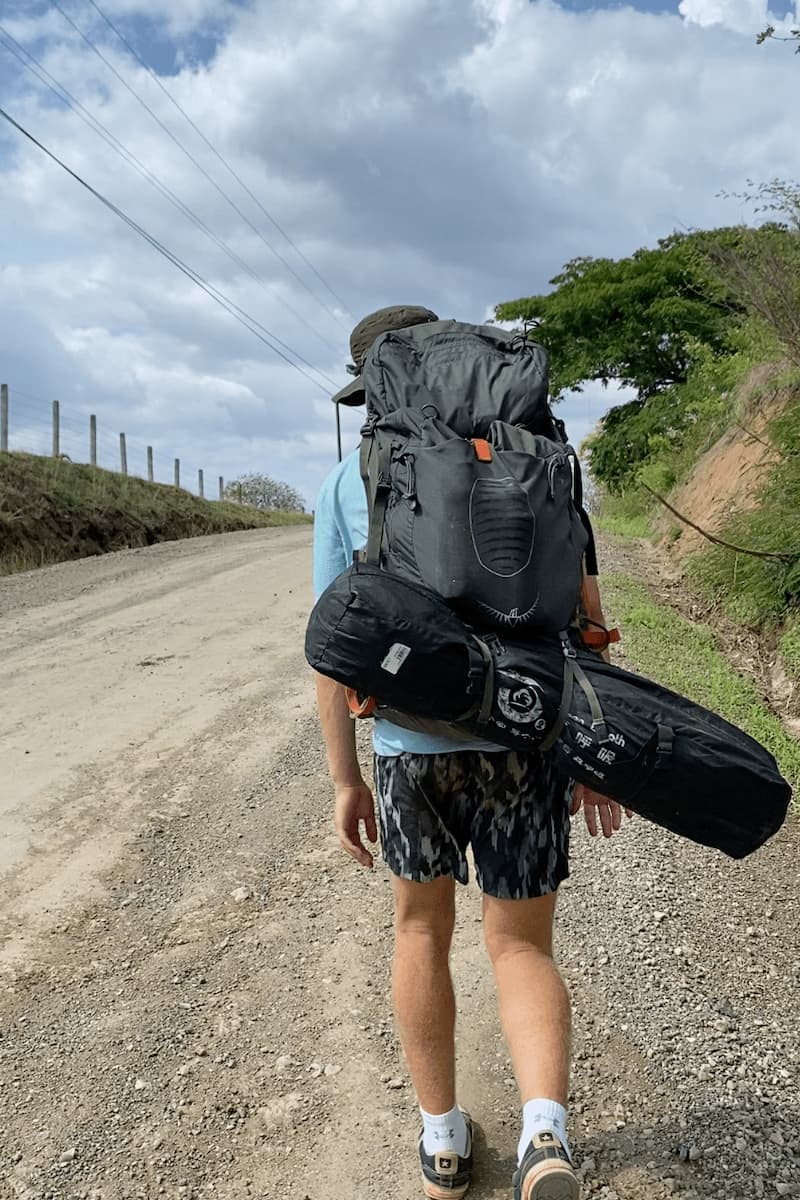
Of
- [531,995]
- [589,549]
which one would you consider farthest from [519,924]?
[589,549]

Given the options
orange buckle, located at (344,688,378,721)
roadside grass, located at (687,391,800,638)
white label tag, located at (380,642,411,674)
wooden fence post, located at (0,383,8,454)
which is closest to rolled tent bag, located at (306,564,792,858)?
white label tag, located at (380,642,411,674)

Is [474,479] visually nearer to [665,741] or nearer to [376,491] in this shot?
[376,491]

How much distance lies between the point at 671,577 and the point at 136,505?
11846mm

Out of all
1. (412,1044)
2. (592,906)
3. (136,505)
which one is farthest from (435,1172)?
(136,505)

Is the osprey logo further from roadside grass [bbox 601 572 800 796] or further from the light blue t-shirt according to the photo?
roadside grass [bbox 601 572 800 796]

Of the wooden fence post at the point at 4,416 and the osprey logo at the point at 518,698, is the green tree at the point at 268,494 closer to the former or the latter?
the wooden fence post at the point at 4,416

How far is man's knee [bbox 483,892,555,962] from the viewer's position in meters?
1.97

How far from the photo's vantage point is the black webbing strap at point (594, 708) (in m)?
1.72

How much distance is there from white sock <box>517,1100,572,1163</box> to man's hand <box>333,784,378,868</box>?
0.60 metres

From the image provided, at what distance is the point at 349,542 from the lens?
2.11 metres

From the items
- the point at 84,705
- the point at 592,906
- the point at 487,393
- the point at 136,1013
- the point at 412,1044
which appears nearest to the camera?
the point at 487,393

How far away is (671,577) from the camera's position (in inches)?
404

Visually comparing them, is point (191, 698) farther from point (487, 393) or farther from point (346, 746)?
point (487, 393)

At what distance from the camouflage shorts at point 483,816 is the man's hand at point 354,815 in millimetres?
198
